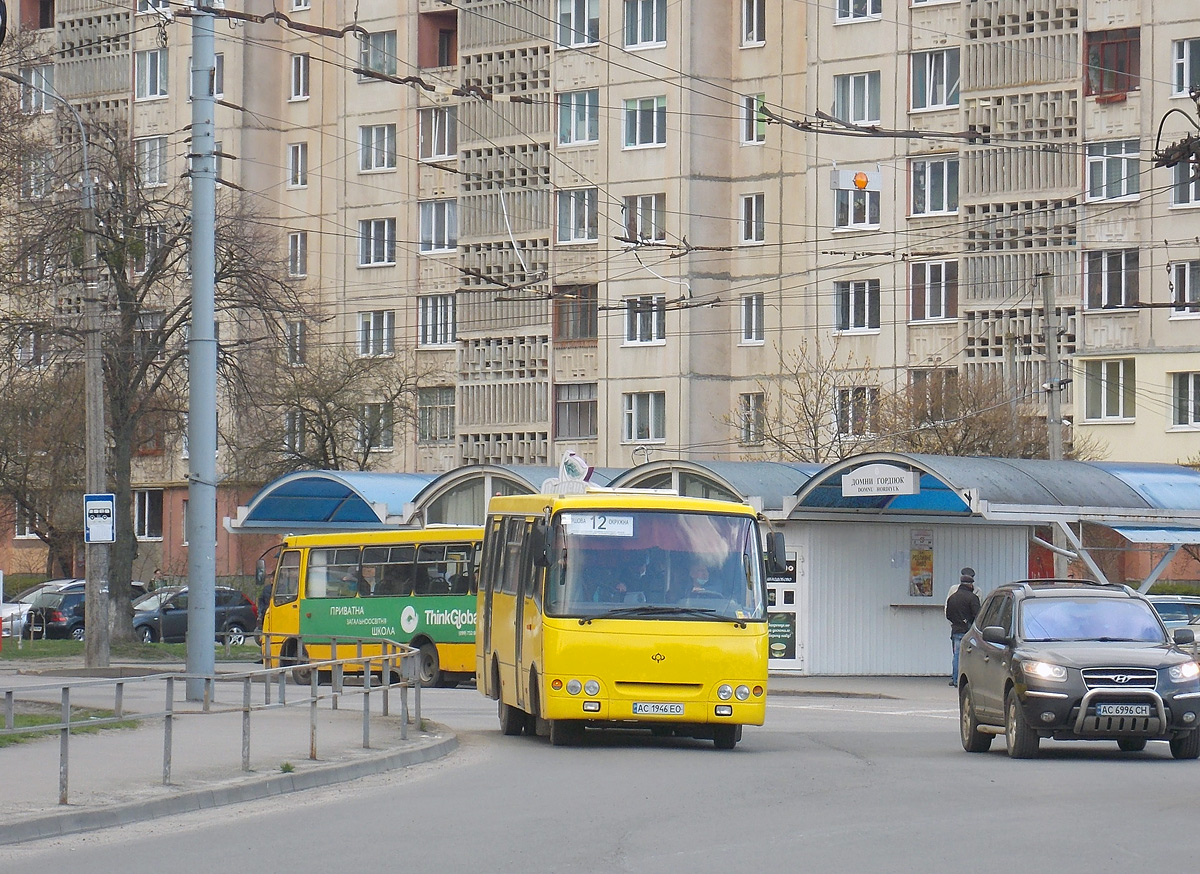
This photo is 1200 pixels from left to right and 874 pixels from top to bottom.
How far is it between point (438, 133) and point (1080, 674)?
49.4 meters

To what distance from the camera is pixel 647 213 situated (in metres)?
58.4

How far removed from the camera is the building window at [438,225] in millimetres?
64000

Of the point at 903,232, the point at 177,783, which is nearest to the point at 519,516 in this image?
the point at 177,783

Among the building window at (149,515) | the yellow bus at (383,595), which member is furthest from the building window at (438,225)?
the yellow bus at (383,595)

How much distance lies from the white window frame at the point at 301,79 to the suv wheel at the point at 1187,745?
178 ft

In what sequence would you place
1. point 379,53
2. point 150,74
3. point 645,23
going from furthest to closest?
point 150,74 < point 379,53 < point 645,23

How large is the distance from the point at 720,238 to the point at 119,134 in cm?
2196

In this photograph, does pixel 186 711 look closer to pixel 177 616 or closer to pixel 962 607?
pixel 962 607

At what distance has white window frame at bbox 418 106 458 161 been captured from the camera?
64250mm

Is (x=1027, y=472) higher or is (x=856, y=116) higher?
(x=856, y=116)

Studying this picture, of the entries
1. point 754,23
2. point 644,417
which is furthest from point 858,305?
point 754,23

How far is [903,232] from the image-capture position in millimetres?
54625

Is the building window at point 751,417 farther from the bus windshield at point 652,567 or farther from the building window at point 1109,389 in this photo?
the bus windshield at point 652,567

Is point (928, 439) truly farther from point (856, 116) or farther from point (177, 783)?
point (177, 783)
